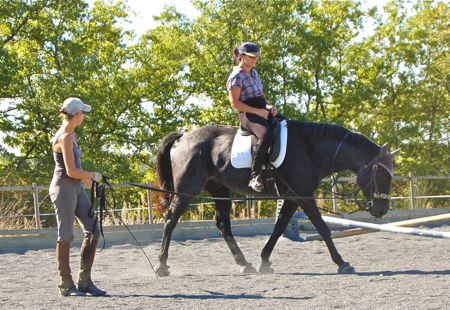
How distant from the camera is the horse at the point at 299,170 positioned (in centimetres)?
946

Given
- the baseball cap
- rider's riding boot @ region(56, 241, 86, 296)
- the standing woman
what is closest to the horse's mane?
the baseball cap

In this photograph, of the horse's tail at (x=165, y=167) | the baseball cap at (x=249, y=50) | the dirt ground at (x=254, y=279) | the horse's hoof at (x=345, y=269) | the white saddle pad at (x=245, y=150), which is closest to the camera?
the dirt ground at (x=254, y=279)

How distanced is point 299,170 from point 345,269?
4.10 feet

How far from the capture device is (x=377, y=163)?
9.41 m

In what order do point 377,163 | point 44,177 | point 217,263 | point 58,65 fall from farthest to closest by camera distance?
point 58,65, point 44,177, point 217,263, point 377,163

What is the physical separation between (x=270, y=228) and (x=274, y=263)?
17.7 ft

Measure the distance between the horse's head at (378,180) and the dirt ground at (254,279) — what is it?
2.44 feet

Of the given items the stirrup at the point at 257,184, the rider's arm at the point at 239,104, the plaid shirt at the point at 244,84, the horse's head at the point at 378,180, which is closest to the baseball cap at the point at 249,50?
the plaid shirt at the point at 244,84

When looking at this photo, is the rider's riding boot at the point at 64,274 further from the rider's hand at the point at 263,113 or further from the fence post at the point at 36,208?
the fence post at the point at 36,208

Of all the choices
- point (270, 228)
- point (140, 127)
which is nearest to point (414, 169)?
point (140, 127)

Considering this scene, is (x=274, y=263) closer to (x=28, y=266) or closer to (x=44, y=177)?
(x=28, y=266)

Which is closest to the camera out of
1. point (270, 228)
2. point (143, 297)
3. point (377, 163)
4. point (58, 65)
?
point (143, 297)

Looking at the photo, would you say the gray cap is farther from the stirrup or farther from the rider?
the stirrup

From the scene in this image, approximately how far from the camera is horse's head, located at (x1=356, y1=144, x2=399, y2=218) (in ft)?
30.9
